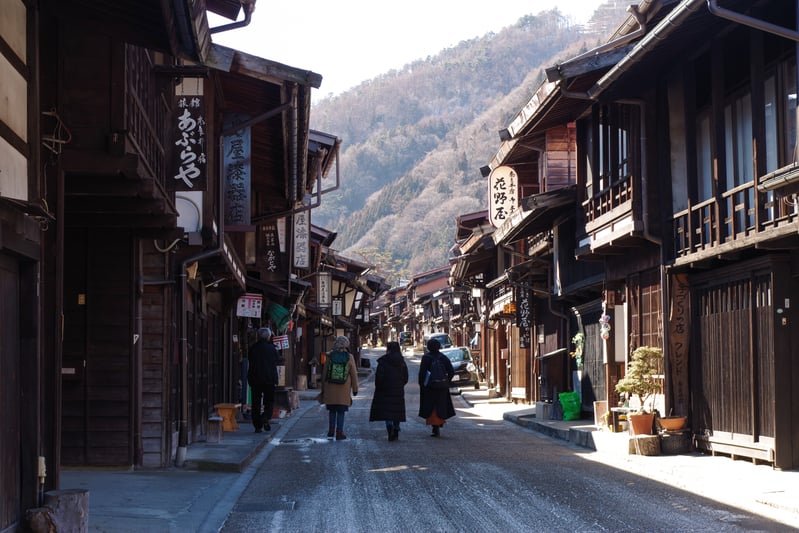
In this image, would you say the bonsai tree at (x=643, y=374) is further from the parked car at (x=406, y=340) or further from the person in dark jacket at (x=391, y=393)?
the parked car at (x=406, y=340)

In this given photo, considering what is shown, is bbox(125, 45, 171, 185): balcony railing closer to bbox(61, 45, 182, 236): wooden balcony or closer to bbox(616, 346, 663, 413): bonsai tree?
bbox(61, 45, 182, 236): wooden balcony

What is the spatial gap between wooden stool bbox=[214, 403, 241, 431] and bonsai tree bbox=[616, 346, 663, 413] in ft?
25.3

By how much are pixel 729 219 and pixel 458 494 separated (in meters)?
6.28

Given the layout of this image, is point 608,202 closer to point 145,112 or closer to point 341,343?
point 341,343

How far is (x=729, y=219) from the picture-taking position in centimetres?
1538

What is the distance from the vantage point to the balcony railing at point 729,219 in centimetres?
1384

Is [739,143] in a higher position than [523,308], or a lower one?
higher

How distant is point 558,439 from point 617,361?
1996mm

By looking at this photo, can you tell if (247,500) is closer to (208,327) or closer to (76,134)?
(76,134)

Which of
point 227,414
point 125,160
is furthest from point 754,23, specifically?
point 227,414

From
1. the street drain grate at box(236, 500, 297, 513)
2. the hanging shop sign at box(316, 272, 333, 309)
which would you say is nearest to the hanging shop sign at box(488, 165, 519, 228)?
the hanging shop sign at box(316, 272, 333, 309)

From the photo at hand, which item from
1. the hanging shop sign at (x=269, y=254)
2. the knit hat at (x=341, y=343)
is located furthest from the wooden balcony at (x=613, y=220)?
the hanging shop sign at (x=269, y=254)

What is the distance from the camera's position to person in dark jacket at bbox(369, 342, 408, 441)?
1995 centimetres

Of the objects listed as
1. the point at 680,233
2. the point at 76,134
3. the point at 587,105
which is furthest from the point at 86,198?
the point at 587,105
